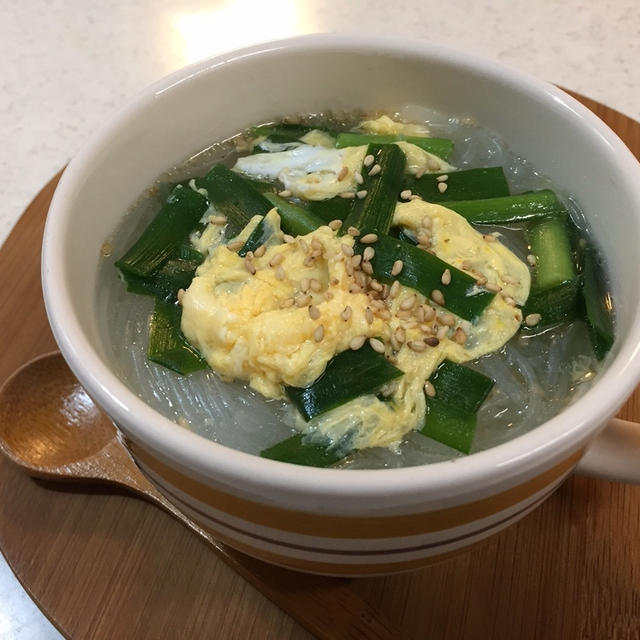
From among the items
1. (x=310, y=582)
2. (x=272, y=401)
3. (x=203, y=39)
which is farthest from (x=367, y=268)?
(x=203, y=39)

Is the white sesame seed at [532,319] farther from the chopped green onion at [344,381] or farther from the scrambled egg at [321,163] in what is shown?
the scrambled egg at [321,163]

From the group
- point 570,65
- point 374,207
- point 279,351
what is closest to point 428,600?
point 279,351

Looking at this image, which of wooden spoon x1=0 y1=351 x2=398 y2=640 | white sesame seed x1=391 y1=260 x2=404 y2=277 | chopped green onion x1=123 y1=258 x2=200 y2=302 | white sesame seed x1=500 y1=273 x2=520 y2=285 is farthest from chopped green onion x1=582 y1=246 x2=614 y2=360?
chopped green onion x1=123 y1=258 x2=200 y2=302

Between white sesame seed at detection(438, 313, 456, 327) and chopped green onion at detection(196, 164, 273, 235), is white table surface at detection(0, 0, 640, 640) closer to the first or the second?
chopped green onion at detection(196, 164, 273, 235)

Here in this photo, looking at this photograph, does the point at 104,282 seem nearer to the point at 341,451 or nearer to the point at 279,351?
the point at 279,351

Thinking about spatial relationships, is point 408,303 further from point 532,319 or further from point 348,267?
point 532,319
